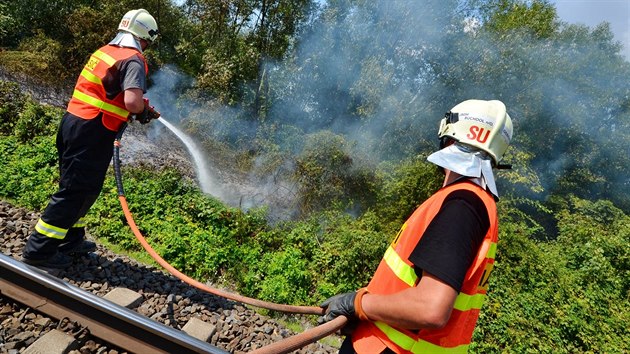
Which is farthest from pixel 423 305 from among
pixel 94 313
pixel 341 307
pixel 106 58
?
pixel 106 58

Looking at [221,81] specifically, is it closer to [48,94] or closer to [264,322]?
[48,94]

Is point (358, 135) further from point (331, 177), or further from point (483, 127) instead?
point (483, 127)

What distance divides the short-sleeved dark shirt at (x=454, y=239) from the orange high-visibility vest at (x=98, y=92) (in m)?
3.26

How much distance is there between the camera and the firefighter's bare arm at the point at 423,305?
146 centimetres

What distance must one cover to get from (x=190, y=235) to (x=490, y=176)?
4252mm

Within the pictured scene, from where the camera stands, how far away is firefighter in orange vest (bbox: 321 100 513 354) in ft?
4.83

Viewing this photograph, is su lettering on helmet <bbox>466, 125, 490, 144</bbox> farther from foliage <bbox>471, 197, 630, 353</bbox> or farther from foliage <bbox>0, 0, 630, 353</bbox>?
foliage <bbox>471, 197, 630, 353</bbox>

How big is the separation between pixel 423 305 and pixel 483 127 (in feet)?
2.79

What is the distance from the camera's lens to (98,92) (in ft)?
11.9

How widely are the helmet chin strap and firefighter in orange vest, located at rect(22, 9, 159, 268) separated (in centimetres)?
8

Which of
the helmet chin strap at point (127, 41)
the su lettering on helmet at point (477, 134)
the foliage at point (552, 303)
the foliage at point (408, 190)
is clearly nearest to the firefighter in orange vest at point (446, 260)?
the su lettering on helmet at point (477, 134)

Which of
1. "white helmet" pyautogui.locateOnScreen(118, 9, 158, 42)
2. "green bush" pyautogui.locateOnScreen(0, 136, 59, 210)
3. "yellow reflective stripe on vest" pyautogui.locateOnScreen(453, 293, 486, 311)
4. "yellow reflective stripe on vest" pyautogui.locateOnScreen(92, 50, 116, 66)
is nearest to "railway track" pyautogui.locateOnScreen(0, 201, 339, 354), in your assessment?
"green bush" pyautogui.locateOnScreen(0, 136, 59, 210)

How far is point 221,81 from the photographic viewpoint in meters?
14.1

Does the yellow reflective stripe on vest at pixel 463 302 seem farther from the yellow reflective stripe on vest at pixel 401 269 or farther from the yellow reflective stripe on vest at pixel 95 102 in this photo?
the yellow reflective stripe on vest at pixel 95 102
